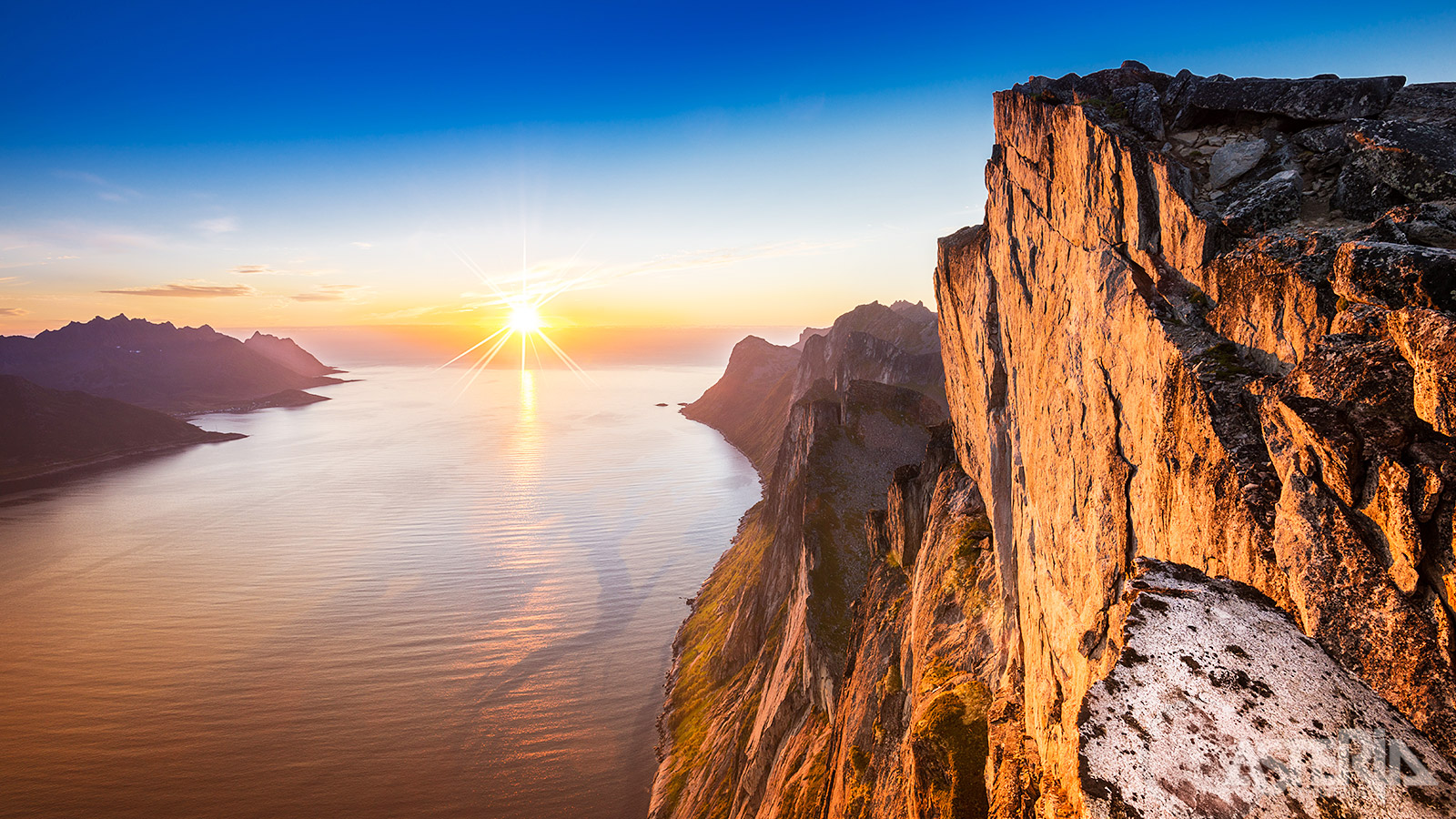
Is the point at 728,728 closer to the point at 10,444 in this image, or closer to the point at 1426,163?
the point at 1426,163

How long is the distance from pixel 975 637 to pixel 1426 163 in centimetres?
1635

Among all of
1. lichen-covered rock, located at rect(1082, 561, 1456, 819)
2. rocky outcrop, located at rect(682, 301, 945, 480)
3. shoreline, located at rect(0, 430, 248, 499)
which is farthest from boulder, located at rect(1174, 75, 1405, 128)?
shoreline, located at rect(0, 430, 248, 499)

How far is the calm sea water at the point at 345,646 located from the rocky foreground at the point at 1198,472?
45031mm

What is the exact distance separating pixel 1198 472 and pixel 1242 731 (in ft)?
12.7

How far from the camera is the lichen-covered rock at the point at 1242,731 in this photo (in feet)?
21.2

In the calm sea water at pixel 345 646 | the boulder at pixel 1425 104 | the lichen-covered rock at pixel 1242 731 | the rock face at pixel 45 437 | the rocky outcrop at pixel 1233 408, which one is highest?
the boulder at pixel 1425 104

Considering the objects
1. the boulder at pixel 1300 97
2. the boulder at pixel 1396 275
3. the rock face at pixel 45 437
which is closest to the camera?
the boulder at pixel 1396 275

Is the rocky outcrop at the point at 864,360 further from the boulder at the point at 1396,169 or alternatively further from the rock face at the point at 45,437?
the rock face at the point at 45,437

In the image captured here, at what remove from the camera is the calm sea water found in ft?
174

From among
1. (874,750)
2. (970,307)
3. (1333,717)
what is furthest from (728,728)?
(1333,717)

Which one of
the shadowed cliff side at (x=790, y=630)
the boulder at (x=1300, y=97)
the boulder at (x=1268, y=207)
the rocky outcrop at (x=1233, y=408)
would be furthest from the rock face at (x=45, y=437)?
the boulder at (x=1300, y=97)

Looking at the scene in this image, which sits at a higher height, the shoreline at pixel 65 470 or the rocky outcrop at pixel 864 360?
the rocky outcrop at pixel 864 360

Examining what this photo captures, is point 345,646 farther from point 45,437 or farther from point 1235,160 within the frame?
point 45,437

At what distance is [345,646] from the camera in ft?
245
